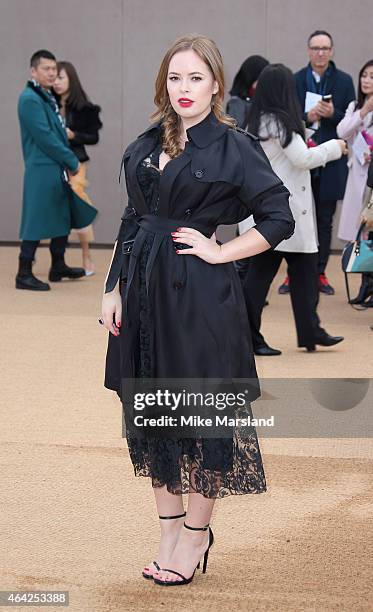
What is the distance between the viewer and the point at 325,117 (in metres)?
8.16

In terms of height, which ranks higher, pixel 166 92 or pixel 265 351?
pixel 166 92

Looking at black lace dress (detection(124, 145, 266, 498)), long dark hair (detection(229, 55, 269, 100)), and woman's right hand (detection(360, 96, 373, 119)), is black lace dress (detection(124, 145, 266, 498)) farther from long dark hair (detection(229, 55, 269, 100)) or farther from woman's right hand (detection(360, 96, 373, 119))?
woman's right hand (detection(360, 96, 373, 119))

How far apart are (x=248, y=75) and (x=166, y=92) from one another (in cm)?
466

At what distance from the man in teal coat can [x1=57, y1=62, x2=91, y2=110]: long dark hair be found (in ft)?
1.31

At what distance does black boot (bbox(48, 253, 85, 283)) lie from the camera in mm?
9070

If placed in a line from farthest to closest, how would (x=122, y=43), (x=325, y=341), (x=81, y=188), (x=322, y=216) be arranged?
(x=122, y=43)
(x=81, y=188)
(x=322, y=216)
(x=325, y=341)

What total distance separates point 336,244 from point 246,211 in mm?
8307

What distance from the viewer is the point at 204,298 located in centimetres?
298

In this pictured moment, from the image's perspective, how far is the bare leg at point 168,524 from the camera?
316 centimetres

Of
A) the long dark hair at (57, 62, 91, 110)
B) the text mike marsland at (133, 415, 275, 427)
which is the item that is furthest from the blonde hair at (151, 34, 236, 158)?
the long dark hair at (57, 62, 91, 110)

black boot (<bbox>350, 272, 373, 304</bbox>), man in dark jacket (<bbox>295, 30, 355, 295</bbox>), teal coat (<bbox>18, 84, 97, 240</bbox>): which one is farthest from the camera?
teal coat (<bbox>18, 84, 97, 240</bbox>)

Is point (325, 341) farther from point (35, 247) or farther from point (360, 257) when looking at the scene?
point (35, 247)

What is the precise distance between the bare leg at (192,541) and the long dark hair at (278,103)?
324cm

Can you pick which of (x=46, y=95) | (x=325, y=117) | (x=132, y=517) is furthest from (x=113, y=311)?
(x=46, y=95)
